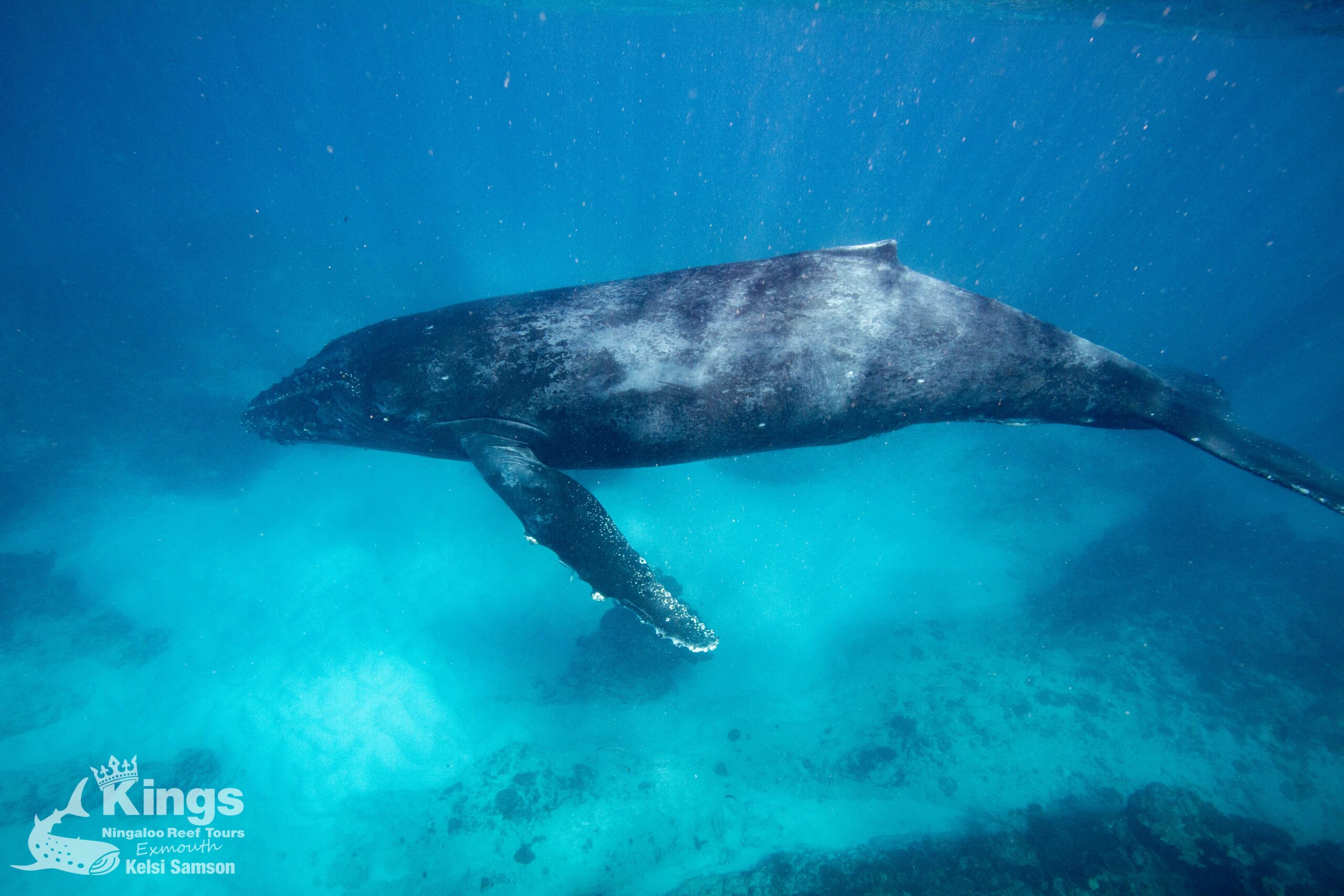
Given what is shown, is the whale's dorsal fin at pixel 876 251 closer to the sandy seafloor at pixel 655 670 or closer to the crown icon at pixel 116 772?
the sandy seafloor at pixel 655 670

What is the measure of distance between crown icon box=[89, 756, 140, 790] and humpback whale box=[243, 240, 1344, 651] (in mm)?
15696

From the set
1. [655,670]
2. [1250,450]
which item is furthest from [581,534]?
[655,670]

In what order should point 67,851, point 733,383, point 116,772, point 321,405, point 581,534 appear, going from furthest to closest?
point 116,772 → point 67,851 → point 321,405 → point 581,534 → point 733,383

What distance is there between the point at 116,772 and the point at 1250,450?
22.2 m

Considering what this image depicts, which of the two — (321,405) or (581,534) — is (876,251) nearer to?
(581,534)

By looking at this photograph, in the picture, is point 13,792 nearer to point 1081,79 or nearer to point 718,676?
point 718,676

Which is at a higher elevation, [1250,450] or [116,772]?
[116,772]

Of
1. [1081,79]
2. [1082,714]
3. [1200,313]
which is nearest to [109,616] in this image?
[1082,714]

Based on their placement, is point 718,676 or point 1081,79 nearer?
point 718,676

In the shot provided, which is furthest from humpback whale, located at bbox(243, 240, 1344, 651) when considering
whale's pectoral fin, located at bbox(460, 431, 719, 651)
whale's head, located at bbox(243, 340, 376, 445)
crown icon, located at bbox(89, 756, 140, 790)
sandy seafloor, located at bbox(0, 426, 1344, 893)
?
crown icon, located at bbox(89, 756, 140, 790)

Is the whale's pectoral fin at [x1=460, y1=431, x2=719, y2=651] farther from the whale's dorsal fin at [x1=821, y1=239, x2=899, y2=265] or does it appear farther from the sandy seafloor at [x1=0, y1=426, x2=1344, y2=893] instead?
the sandy seafloor at [x1=0, y1=426, x2=1344, y2=893]

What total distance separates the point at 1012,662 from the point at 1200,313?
78.3 meters

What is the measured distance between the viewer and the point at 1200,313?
61.0 m

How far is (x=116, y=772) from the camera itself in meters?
11.9
